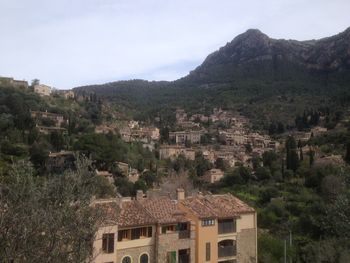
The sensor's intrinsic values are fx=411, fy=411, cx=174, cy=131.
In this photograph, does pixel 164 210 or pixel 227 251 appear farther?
pixel 227 251

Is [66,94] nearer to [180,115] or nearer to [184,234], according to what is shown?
[180,115]

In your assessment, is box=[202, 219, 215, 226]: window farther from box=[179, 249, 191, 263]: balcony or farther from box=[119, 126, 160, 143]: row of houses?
box=[119, 126, 160, 143]: row of houses

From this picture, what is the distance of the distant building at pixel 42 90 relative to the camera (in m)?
93.6

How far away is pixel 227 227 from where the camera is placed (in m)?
23.6

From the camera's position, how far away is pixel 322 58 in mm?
141375

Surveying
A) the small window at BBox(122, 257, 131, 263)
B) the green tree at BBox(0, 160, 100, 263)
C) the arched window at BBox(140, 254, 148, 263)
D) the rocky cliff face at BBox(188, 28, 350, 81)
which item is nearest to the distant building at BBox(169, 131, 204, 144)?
the rocky cliff face at BBox(188, 28, 350, 81)

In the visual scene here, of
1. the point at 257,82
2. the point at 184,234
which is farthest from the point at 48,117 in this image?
the point at 257,82

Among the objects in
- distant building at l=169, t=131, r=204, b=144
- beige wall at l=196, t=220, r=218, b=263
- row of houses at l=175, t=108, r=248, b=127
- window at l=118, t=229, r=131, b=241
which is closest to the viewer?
window at l=118, t=229, r=131, b=241

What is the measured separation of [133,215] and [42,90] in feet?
264

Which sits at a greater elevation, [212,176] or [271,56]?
[271,56]

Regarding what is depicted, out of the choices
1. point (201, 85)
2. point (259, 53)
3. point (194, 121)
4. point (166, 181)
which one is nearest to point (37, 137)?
point (166, 181)

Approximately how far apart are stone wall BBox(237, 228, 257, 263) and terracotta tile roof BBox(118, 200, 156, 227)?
6.07 meters

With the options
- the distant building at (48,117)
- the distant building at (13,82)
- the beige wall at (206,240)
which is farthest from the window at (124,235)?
the distant building at (13,82)

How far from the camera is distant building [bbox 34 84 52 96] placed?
93581 mm
